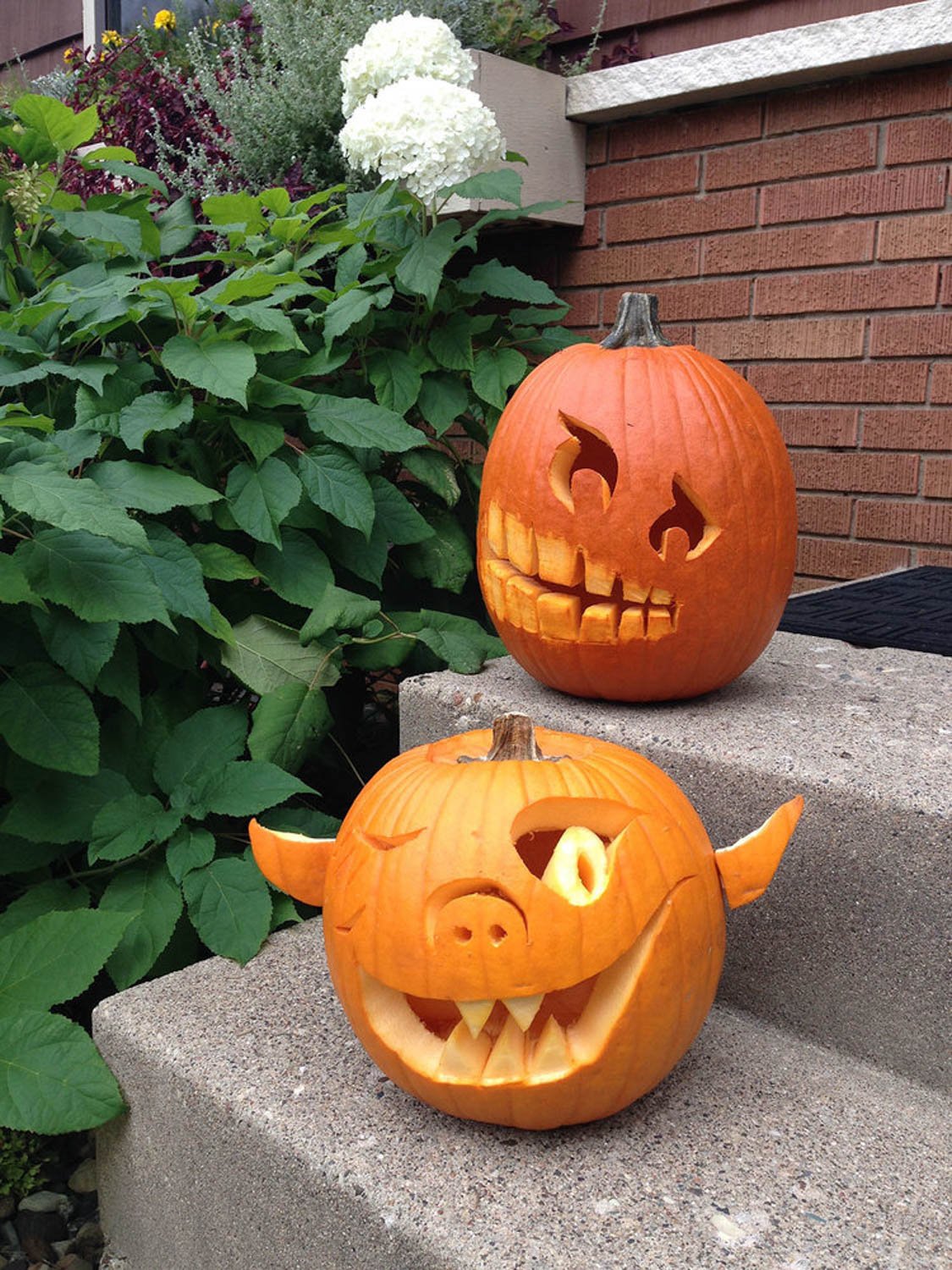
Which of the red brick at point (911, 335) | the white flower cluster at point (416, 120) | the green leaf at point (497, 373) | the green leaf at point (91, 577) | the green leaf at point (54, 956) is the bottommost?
the green leaf at point (54, 956)

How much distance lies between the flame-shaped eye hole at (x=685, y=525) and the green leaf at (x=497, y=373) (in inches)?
32.2

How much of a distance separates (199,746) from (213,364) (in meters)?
0.66

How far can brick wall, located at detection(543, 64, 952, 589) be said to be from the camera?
2934 mm

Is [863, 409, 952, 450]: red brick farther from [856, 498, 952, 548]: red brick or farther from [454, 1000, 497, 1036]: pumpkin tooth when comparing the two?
[454, 1000, 497, 1036]: pumpkin tooth

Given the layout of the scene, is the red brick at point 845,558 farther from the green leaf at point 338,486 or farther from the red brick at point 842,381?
the green leaf at point 338,486

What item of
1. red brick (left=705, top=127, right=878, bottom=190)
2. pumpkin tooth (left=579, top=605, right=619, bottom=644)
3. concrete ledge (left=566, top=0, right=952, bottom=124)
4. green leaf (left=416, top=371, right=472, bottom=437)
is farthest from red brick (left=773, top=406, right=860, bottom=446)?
pumpkin tooth (left=579, top=605, right=619, bottom=644)

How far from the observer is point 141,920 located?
5.50 ft

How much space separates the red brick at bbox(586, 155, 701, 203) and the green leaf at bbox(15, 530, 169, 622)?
2320 mm

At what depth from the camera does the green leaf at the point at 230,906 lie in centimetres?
161

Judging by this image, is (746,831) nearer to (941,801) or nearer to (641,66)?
(941,801)

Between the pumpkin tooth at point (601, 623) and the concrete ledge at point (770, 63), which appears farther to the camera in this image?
the concrete ledge at point (770, 63)

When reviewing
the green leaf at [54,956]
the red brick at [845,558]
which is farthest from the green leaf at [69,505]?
the red brick at [845,558]

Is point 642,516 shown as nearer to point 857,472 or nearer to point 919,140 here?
point 857,472

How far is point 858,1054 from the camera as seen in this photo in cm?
141
